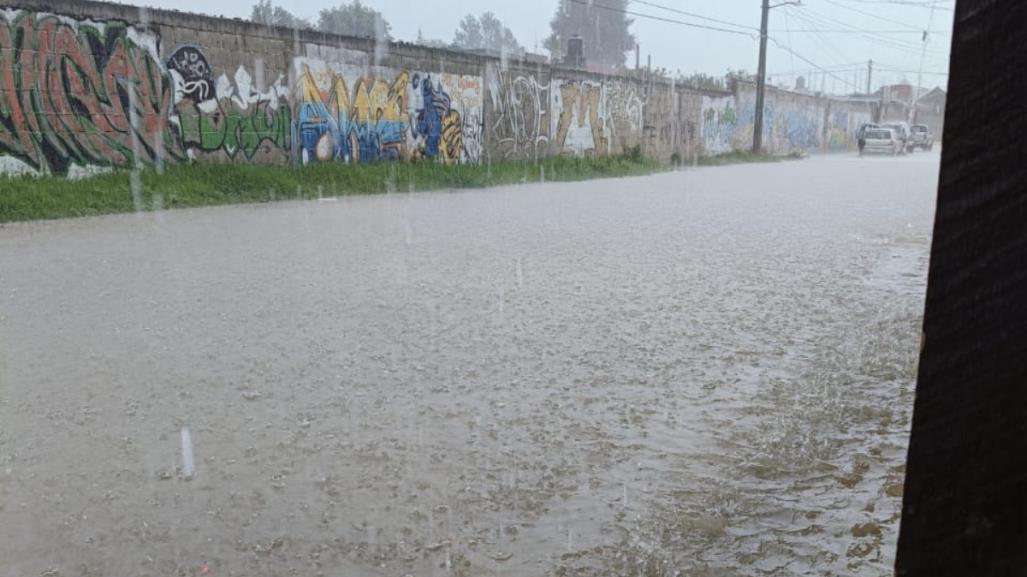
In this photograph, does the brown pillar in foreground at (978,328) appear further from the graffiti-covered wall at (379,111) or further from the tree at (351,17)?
the tree at (351,17)

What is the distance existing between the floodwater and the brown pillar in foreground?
145cm

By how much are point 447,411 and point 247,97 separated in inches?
420

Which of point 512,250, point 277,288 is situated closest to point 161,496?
point 277,288

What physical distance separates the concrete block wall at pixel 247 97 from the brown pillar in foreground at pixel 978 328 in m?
11.1

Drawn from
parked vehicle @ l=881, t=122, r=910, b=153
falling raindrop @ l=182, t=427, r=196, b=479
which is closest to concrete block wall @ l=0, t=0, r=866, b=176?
falling raindrop @ l=182, t=427, r=196, b=479

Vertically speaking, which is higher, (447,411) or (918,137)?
(918,137)

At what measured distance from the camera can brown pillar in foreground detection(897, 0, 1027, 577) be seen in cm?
72

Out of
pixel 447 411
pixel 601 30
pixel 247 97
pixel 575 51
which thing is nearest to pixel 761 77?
pixel 575 51

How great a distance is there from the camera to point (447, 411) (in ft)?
11.1

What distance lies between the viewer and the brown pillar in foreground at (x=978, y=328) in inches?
28.2

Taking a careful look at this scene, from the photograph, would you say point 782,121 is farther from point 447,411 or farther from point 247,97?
point 447,411

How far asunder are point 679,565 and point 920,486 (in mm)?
1473

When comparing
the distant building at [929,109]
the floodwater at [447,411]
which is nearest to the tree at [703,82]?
the floodwater at [447,411]

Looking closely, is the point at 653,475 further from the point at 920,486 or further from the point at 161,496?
the point at 920,486
